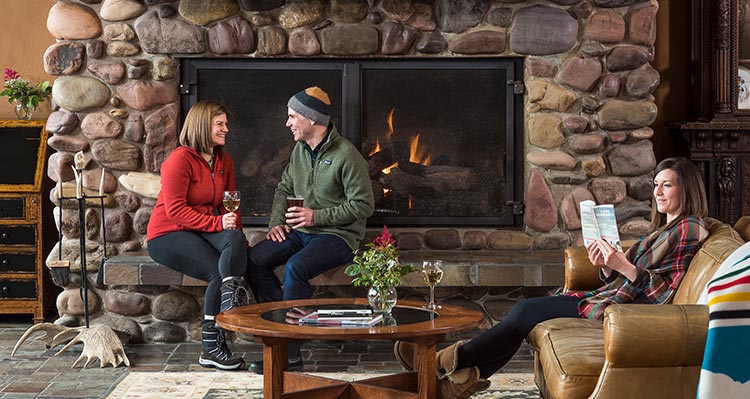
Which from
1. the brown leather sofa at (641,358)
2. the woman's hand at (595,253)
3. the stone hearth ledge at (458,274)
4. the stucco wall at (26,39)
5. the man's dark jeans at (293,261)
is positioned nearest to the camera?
the brown leather sofa at (641,358)

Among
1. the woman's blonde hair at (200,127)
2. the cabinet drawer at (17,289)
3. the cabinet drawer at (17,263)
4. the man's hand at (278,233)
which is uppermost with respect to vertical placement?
the woman's blonde hair at (200,127)

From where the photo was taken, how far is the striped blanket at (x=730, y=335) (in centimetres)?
89

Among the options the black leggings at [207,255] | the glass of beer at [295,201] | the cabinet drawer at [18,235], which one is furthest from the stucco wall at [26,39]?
the glass of beer at [295,201]

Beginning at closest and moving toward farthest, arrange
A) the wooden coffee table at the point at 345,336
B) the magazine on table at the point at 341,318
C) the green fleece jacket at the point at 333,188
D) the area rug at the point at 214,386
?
the wooden coffee table at the point at 345,336 < the magazine on table at the point at 341,318 < the area rug at the point at 214,386 < the green fleece jacket at the point at 333,188

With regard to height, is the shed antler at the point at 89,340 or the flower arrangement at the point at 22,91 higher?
the flower arrangement at the point at 22,91

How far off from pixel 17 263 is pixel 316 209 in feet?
5.96

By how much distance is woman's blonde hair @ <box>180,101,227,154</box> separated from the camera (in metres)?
4.77

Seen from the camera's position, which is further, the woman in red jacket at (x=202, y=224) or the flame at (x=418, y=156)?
the flame at (x=418, y=156)

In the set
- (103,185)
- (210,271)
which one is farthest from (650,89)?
(103,185)

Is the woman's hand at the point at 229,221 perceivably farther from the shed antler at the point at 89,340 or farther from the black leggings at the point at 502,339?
the black leggings at the point at 502,339

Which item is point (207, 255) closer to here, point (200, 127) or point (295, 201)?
point (295, 201)

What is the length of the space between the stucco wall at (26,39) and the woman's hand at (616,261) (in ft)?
12.2

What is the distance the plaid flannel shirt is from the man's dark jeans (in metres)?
1.51

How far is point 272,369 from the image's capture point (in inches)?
137
